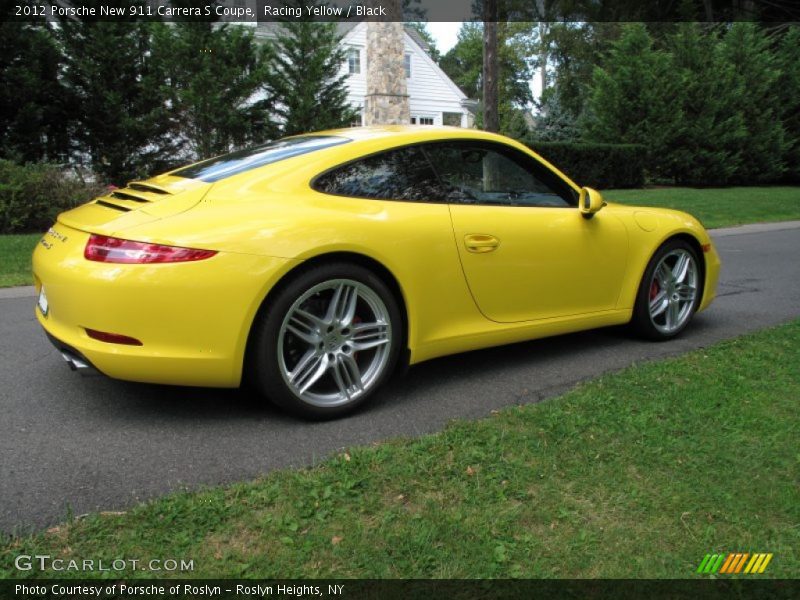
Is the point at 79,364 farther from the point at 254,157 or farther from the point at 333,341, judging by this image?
the point at 254,157

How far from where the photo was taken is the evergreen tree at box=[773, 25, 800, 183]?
84.9 ft

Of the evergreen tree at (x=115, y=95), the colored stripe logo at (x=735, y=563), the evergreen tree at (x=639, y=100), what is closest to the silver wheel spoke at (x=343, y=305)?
Answer: the colored stripe logo at (x=735, y=563)

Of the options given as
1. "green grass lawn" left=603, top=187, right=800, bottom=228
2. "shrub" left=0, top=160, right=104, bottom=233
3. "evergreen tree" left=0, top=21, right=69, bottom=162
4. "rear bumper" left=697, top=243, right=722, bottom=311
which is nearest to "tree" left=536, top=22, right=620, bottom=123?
"green grass lawn" left=603, top=187, right=800, bottom=228

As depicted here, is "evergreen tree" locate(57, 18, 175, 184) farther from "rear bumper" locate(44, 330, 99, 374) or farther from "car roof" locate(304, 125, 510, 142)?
"rear bumper" locate(44, 330, 99, 374)

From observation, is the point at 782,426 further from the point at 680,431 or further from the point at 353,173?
the point at 353,173

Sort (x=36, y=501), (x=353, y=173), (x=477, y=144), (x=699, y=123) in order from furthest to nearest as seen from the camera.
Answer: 1. (x=699, y=123)
2. (x=477, y=144)
3. (x=353, y=173)
4. (x=36, y=501)

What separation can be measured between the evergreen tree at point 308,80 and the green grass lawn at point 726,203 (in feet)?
26.9

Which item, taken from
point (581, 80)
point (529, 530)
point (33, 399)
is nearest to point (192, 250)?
point (33, 399)

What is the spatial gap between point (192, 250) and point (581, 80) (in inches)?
1658

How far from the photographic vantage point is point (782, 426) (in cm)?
323

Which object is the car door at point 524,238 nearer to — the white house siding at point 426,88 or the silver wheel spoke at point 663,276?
the silver wheel spoke at point 663,276

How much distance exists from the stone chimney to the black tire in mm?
14742

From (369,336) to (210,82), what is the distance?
15.3 meters

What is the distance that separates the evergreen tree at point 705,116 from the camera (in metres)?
23.5
